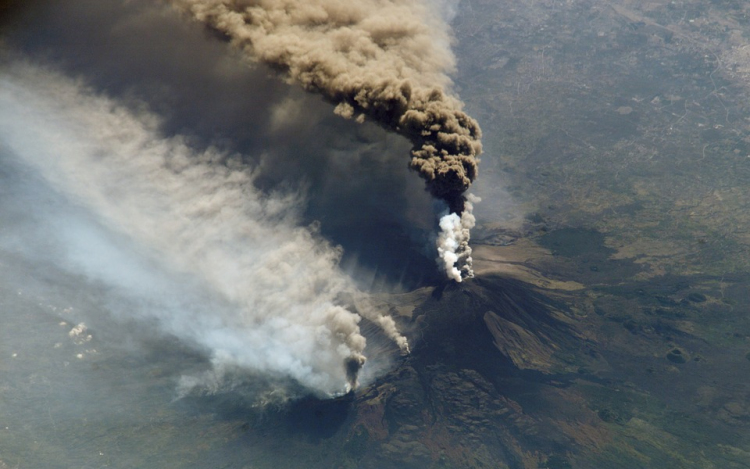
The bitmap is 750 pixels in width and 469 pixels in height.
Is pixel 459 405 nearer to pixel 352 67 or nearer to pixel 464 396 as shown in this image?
pixel 464 396

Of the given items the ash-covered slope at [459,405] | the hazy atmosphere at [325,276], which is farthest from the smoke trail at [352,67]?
the ash-covered slope at [459,405]

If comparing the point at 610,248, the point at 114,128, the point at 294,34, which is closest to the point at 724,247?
the point at 610,248

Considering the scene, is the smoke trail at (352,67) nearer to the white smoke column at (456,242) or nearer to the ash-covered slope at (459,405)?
the white smoke column at (456,242)

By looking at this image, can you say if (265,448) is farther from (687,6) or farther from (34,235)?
(687,6)

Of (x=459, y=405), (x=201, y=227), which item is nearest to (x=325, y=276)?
(x=201, y=227)

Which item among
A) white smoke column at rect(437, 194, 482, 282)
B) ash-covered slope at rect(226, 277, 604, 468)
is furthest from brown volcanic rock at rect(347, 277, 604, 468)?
white smoke column at rect(437, 194, 482, 282)
